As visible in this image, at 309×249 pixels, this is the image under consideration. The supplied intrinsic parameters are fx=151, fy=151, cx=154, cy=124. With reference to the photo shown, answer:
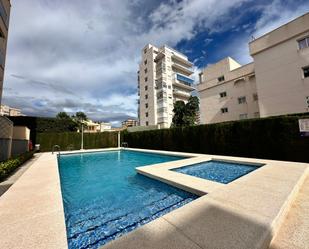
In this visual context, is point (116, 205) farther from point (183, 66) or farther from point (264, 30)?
point (183, 66)

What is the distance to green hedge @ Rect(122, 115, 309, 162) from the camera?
8547mm

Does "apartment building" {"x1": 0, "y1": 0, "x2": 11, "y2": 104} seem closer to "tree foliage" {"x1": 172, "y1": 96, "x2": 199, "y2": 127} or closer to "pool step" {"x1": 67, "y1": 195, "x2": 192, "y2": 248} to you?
"pool step" {"x1": 67, "y1": 195, "x2": 192, "y2": 248}

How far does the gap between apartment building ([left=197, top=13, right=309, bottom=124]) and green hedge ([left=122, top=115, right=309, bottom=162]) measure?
21.4 feet

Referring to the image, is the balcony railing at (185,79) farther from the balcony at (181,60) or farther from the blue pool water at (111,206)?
the blue pool water at (111,206)

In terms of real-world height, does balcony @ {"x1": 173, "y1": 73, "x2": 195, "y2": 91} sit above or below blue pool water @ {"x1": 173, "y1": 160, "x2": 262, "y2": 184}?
above

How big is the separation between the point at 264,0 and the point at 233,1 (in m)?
2.41

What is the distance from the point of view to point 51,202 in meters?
3.64

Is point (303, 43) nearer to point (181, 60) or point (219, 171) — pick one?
point (219, 171)

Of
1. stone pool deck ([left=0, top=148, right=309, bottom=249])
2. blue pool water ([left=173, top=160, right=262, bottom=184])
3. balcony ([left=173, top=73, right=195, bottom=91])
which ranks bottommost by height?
blue pool water ([left=173, top=160, right=262, bottom=184])

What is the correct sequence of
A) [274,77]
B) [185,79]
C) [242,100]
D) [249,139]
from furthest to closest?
[185,79] < [242,100] < [274,77] < [249,139]

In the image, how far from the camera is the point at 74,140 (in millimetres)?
21938

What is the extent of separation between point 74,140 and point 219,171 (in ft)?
67.8

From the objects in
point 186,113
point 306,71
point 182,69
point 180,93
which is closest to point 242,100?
point 306,71

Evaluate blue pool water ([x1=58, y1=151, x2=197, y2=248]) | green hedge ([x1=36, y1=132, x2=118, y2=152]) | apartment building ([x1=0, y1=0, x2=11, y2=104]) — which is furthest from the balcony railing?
blue pool water ([x1=58, y1=151, x2=197, y2=248])
